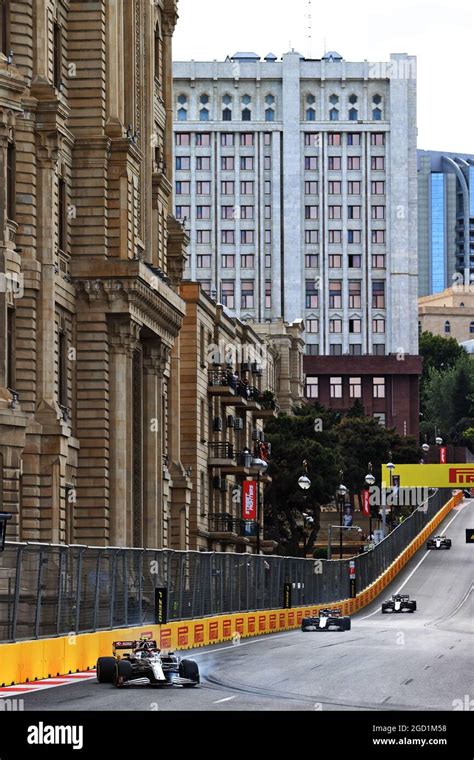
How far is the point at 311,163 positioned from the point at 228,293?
55.1 feet

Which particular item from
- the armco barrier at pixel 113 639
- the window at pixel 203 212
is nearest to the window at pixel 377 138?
the window at pixel 203 212

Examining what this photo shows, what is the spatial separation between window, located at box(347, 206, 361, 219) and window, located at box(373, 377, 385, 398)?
18843mm

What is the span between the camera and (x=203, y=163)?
646ft

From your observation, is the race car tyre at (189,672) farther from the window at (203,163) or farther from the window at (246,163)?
the window at (203,163)

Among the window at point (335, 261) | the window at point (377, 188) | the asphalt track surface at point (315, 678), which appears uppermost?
the window at point (377, 188)

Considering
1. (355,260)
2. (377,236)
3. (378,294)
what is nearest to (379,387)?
(378,294)

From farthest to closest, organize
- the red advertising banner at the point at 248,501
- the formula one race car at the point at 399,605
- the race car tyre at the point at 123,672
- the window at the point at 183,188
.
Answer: the window at the point at 183,188
the formula one race car at the point at 399,605
the red advertising banner at the point at 248,501
the race car tyre at the point at 123,672

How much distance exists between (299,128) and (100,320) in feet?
431

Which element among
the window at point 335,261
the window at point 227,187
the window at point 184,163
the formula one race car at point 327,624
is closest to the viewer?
the formula one race car at point 327,624

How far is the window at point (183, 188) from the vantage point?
196 metres

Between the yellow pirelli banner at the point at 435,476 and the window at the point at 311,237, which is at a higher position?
the window at the point at 311,237

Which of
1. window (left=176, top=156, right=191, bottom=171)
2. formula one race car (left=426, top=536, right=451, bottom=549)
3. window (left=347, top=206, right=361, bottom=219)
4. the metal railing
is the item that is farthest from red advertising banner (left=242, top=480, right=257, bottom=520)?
window (left=176, top=156, right=191, bottom=171)

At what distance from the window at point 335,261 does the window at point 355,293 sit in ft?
7.30
